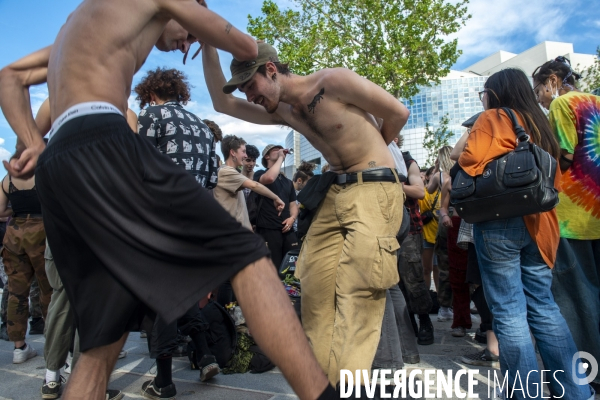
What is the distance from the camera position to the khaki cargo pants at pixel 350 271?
2.22 metres

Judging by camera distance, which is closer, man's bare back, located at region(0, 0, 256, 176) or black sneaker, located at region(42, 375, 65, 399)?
man's bare back, located at region(0, 0, 256, 176)

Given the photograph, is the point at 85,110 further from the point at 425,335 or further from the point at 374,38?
the point at 374,38

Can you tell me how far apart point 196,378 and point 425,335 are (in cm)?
221

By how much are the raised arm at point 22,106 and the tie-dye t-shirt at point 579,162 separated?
2868 millimetres

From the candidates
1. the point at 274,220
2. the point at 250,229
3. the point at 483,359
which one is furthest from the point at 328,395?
the point at 274,220

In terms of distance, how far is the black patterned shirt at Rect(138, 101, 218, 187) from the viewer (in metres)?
3.12

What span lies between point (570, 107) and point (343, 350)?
2070 millimetres

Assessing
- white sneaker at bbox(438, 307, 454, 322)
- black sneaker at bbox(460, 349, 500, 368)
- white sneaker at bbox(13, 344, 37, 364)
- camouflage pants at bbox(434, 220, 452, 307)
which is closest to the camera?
black sneaker at bbox(460, 349, 500, 368)

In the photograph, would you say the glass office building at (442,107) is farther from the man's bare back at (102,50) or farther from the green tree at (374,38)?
the man's bare back at (102,50)

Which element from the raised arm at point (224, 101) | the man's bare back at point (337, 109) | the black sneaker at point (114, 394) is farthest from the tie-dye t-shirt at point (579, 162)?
the black sneaker at point (114, 394)

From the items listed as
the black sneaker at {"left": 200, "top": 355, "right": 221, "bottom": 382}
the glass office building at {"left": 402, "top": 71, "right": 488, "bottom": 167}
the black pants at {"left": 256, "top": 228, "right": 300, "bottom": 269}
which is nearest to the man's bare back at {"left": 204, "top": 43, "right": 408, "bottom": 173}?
the black sneaker at {"left": 200, "top": 355, "right": 221, "bottom": 382}

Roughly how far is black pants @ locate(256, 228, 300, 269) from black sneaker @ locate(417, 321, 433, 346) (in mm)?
2132

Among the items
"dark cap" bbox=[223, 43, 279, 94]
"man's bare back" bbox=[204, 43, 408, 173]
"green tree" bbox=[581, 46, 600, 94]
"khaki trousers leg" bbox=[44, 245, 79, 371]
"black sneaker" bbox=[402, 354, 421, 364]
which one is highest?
"green tree" bbox=[581, 46, 600, 94]

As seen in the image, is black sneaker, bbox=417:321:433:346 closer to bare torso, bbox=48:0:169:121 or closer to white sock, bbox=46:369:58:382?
white sock, bbox=46:369:58:382
